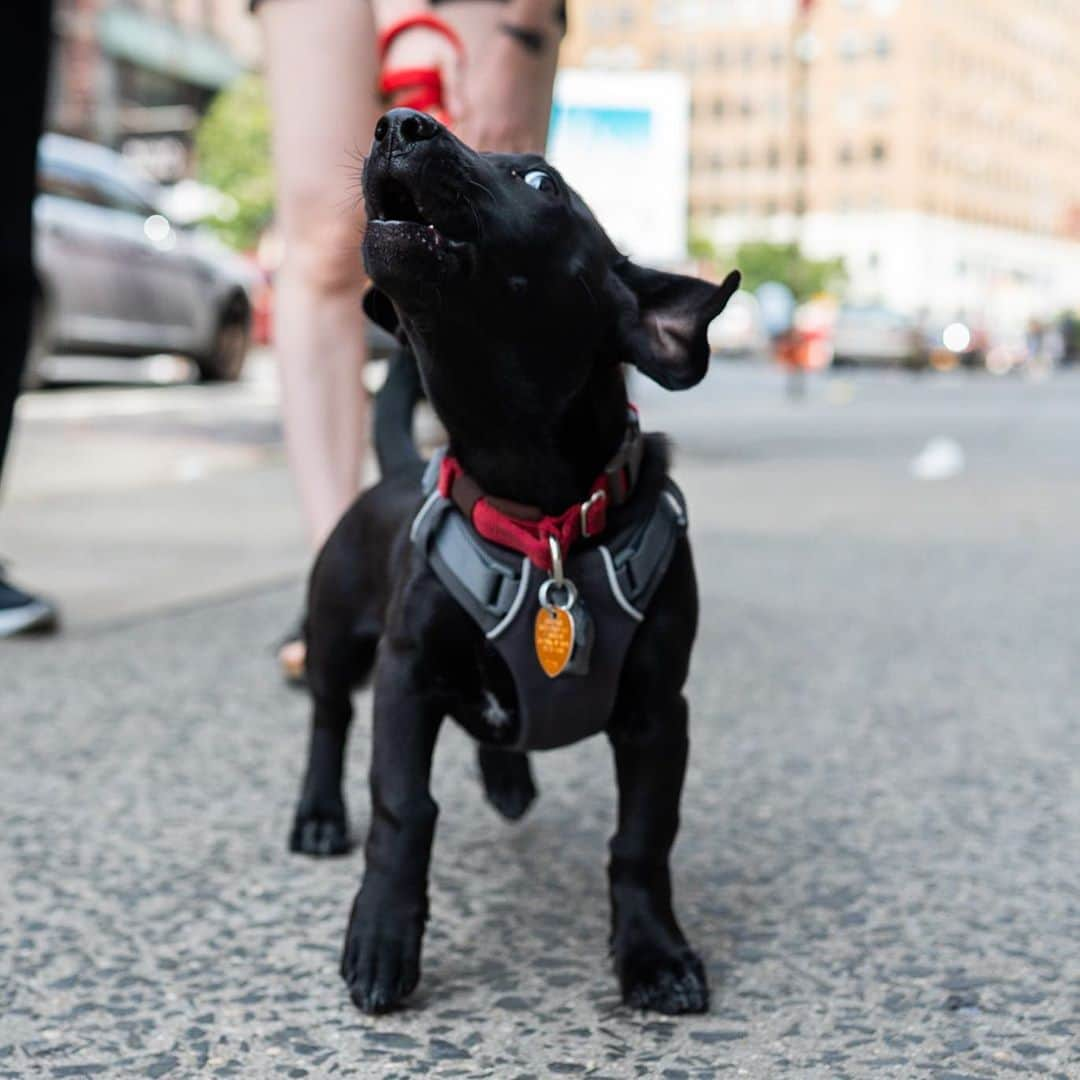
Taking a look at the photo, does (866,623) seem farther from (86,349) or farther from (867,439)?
(86,349)

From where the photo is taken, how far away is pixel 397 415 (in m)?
2.20

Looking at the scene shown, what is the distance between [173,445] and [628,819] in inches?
250

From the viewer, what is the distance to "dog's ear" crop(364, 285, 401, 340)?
1.74 meters

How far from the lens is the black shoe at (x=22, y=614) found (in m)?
3.31

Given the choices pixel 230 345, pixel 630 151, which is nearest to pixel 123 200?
pixel 230 345

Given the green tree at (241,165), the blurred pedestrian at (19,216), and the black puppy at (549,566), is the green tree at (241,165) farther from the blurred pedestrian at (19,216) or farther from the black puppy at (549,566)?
the black puppy at (549,566)

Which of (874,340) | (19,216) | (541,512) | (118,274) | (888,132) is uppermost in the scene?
(888,132)

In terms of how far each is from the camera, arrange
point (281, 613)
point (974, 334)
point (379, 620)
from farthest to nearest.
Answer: point (974, 334) < point (281, 613) < point (379, 620)

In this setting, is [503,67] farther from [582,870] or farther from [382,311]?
[582,870]

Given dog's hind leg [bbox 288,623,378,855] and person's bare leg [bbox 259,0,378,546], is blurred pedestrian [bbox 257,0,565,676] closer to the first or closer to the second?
person's bare leg [bbox 259,0,378,546]

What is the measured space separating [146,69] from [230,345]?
30.4m

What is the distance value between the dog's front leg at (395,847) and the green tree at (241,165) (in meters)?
32.1

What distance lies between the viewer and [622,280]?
1713mm

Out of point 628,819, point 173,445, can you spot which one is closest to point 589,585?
point 628,819
